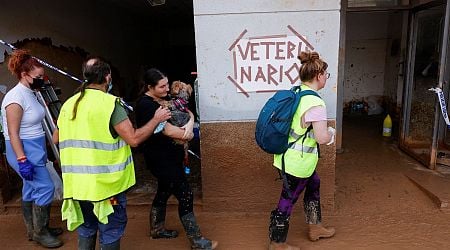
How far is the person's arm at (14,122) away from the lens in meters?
2.96

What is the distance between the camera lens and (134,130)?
97.2 inches

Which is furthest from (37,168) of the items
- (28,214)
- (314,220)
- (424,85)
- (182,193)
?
(424,85)

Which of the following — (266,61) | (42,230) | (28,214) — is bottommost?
(42,230)

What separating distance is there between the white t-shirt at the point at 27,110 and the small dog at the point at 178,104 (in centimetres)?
110

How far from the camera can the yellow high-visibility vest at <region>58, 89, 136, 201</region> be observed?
7.55 feet

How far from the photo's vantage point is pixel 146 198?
4074mm

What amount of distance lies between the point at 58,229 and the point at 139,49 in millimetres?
6771

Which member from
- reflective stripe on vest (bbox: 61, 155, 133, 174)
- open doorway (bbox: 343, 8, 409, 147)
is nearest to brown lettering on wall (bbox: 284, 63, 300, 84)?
reflective stripe on vest (bbox: 61, 155, 133, 174)

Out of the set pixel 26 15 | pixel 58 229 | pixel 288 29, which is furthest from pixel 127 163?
pixel 26 15

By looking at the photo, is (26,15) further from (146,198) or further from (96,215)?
(96,215)

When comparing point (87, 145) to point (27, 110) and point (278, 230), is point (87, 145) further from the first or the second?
point (278, 230)

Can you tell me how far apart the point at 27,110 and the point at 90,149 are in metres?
1.10

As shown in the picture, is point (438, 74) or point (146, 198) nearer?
point (146, 198)

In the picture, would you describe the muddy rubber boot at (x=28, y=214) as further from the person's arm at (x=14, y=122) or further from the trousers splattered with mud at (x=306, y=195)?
the trousers splattered with mud at (x=306, y=195)
